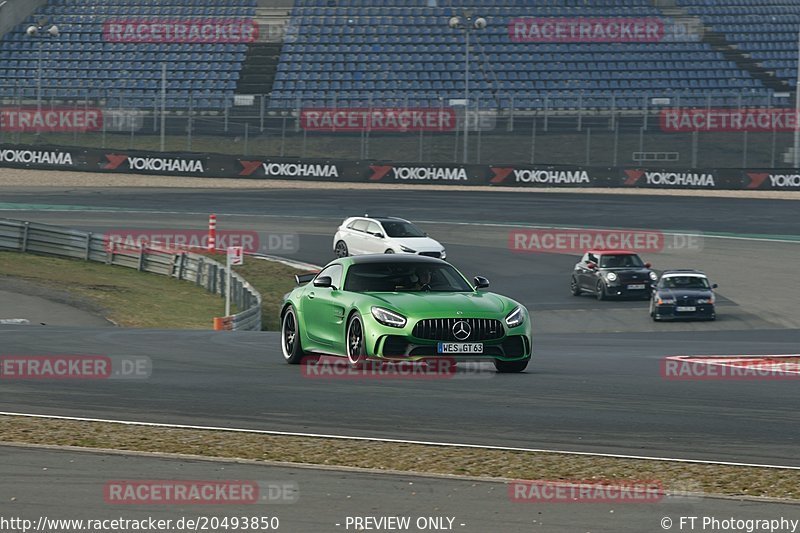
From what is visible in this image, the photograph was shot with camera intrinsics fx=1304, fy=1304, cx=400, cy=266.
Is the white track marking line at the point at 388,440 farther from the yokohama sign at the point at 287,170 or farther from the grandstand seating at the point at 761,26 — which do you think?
the grandstand seating at the point at 761,26

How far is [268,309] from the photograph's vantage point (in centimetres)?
3003

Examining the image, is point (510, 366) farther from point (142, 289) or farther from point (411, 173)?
point (411, 173)

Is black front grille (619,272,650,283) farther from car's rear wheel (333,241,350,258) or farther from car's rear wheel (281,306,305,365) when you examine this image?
car's rear wheel (281,306,305,365)

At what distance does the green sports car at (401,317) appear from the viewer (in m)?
13.5

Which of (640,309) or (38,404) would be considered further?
(640,309)

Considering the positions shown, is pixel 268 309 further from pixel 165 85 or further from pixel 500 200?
pixel 165 85

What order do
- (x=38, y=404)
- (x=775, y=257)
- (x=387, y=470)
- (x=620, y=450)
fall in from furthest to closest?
(x=775, y=257) → (x=38, y=404) → (x=620, y=450) → (x=387, y=470)

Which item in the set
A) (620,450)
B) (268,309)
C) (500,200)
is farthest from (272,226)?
(620,450)

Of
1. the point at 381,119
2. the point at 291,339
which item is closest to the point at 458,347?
the point at 291,339

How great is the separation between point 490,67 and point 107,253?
31146 millimetres

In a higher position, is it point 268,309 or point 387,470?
point 387,470

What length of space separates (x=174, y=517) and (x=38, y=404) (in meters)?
5.22

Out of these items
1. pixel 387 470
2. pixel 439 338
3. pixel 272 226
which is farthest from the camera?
pixel 272 226

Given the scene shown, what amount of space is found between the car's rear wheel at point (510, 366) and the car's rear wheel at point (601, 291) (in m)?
18.6
